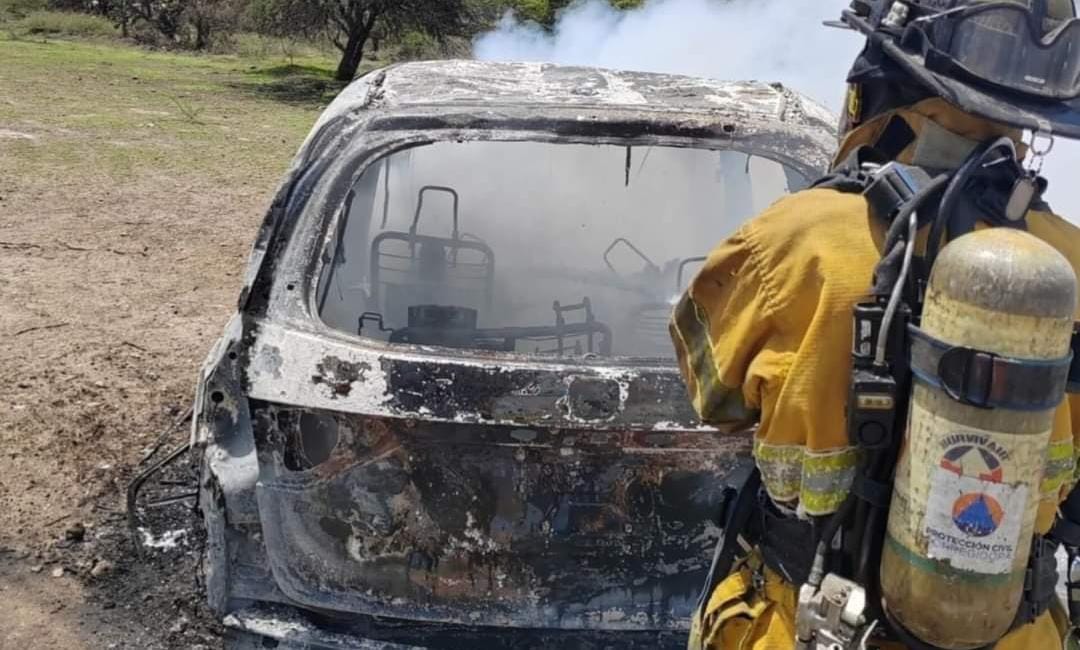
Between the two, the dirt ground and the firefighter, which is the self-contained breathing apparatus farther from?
the dirt ground

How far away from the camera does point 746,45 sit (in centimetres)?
1202

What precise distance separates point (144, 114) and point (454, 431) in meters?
12.1

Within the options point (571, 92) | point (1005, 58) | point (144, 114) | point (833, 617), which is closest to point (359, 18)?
point (144, 114)

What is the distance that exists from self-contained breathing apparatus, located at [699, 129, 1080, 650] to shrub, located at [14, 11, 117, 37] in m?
26.6

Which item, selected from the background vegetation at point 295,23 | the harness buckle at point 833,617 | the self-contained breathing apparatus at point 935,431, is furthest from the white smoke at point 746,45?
the harness buckle at point 833,617

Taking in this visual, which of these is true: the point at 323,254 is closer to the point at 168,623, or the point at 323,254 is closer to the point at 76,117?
the point at 168,623

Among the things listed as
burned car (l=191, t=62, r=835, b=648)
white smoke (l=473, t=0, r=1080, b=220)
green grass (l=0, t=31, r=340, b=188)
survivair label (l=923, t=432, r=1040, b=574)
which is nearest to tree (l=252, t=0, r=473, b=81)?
green grass (l=0, t=31, r=340, b=188)

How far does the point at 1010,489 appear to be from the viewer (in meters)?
1.38

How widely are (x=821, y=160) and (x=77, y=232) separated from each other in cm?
609

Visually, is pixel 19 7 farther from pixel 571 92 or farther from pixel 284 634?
pixel 284 634

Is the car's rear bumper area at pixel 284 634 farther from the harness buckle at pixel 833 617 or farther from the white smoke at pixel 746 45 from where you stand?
the white smoke at pixel 746 45

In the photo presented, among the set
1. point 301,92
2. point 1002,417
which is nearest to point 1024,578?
point 1002,417

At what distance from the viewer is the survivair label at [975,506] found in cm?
137

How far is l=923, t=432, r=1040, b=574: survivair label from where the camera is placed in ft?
4.50
